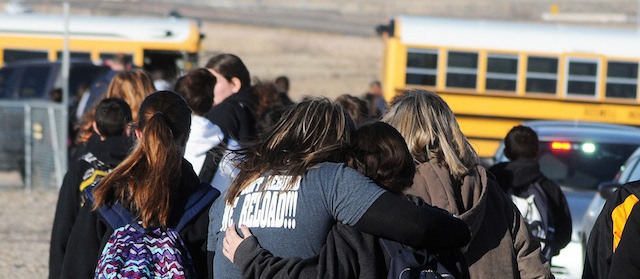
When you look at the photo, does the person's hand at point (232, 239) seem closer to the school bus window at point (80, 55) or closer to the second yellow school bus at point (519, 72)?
the second yellow school bus at point (519, 72)

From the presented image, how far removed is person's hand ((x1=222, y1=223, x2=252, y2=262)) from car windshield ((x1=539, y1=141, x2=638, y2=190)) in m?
5.89

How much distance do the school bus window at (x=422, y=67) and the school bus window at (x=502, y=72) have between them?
85 centimetres

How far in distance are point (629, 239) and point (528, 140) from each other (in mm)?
2687

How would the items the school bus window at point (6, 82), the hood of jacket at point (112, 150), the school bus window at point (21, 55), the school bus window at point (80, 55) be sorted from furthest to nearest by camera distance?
the school bus window at point (21, 55)
the school bus window at point (80, 55)
the school bus window at point (6, 82)
the hood of jacket at point (112, 150)

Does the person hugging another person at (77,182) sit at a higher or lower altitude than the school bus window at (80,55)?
lower

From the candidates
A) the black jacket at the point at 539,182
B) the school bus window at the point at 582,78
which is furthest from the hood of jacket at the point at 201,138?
the school bus window at the point at 582,78

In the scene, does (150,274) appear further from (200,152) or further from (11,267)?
(11,267)

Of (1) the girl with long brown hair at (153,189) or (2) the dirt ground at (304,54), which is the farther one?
(2) the dirt ground at (304,54)

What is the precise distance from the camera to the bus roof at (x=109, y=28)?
21.3m

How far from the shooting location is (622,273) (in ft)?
11.6

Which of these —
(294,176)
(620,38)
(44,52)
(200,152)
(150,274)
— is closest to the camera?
(294,176)

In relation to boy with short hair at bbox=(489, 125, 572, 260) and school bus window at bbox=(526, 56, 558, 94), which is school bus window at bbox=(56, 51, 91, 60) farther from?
boy with short hair at bbox=(489, 125, 572, 260)

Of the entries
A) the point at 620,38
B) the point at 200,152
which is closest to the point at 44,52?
the point at 620,38

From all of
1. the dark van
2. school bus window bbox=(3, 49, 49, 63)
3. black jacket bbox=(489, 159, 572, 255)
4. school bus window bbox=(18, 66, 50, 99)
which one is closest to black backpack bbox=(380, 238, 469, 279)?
black jacket bbox=(489, 159, 572, 255)
